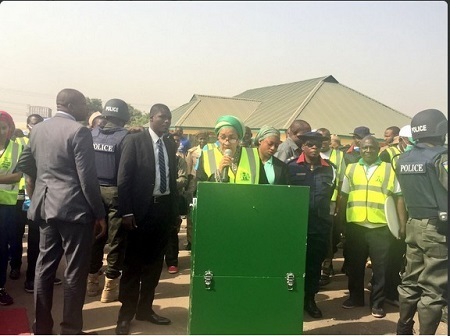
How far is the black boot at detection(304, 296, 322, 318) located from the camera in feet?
13.8

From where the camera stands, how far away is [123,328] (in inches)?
143

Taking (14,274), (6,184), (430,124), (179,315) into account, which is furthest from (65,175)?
(430,124)

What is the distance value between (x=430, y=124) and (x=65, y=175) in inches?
118

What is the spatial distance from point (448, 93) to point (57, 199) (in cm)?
294

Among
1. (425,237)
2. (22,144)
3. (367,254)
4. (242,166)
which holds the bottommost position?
(367,254)

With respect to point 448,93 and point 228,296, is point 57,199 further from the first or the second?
point 448,93

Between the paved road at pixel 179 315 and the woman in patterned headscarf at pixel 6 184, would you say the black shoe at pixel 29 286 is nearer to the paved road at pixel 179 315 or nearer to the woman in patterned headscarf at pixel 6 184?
the paved road at pixel 179 315

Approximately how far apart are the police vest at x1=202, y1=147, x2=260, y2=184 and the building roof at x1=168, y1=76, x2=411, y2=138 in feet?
85.3

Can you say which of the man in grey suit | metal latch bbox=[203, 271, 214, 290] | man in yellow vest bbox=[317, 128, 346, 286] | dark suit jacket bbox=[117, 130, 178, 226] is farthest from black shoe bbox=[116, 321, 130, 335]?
man in yellow vest bbox=[317, 128, 346, 286]

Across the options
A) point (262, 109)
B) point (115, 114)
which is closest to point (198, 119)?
point (262, 109)

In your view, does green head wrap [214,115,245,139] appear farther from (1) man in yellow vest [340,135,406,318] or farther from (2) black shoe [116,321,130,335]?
(2) black shoe [116,321,130,335]

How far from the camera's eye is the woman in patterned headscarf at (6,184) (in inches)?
162

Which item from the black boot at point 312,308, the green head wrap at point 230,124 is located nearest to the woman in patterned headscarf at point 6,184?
the green head wrap at point 230,124

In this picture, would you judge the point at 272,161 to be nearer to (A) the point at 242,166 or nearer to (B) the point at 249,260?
(A) the point at 242,166
